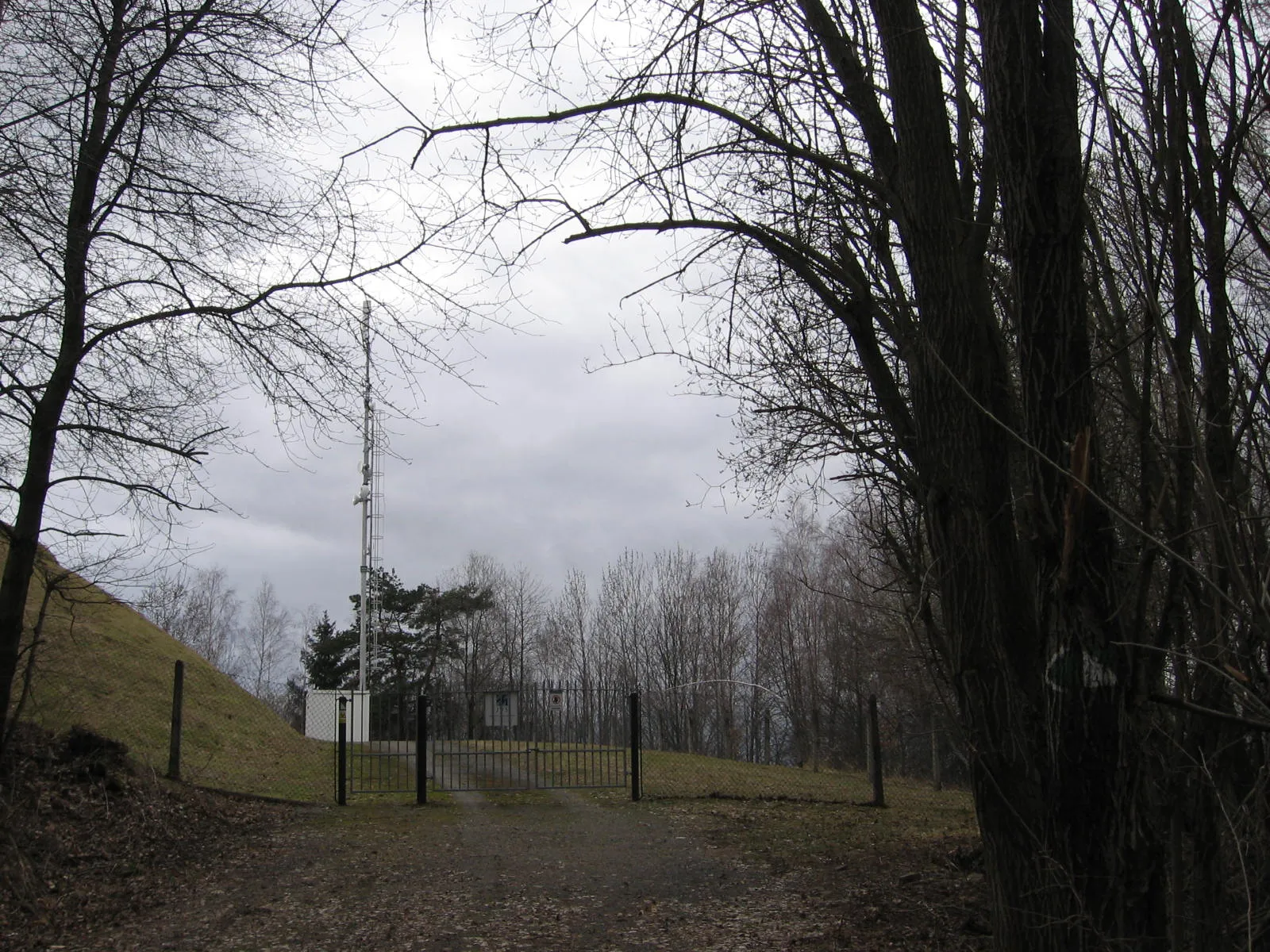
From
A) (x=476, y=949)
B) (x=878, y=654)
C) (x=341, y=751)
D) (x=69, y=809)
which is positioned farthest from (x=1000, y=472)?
(x=878, y=654)

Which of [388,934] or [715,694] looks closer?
[388,934]

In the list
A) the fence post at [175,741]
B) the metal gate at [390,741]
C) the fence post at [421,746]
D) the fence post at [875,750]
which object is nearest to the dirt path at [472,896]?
the fence post at [421,746]

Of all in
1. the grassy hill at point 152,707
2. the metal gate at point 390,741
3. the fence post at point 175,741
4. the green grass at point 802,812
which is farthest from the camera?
the metal gate at point 390,741

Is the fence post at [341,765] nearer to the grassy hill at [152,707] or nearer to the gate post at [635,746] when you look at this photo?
the grassy hill at [152,707]

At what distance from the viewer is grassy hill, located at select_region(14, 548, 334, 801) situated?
11703mm

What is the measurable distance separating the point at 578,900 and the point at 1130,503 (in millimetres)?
5315

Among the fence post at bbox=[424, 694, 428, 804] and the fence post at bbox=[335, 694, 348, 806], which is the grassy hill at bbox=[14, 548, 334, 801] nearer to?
the fence post at bbox=[335, 694, 348, 806]

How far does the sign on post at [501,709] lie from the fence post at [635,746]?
180 centimetres

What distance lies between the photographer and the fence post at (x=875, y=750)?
12.8m

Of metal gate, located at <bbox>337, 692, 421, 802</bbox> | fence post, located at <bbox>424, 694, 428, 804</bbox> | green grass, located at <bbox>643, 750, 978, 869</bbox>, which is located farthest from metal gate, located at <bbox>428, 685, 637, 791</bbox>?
green grass, located at <bbox>643, 750, 978, 869</bbox>

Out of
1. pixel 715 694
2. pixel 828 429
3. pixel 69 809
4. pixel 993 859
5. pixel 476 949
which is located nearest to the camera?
pixel 993 859

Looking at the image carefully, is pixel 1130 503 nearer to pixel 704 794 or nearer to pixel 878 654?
pixel 704 794

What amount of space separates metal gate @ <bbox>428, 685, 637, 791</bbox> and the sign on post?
1 centimetres

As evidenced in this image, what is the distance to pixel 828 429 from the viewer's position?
24.7 feet
